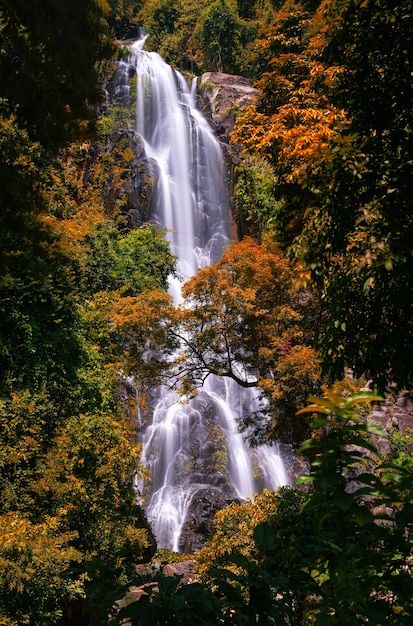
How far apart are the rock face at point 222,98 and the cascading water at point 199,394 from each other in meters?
0.66

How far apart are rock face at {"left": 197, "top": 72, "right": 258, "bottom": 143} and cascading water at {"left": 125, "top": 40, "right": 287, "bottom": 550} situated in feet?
2.15

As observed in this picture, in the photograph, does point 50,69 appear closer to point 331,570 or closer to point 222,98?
point 331,570

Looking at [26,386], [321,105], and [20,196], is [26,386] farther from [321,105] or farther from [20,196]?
[321,105]

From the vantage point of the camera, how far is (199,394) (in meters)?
16.1

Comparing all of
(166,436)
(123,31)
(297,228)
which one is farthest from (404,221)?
(123,31)

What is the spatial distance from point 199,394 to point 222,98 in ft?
60.5

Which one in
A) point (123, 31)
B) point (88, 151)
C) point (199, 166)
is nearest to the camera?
point (88, 151)

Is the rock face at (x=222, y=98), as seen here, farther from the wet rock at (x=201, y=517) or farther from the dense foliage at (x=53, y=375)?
A: the wet rock at (x=201, y=517)

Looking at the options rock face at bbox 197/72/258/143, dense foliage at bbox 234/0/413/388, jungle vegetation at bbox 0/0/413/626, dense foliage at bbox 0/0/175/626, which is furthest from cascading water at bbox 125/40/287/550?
dense foliage at bbox 234/0/413/388

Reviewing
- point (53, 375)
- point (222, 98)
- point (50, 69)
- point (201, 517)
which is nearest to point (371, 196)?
point (50, 69)

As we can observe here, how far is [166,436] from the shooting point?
592 inches

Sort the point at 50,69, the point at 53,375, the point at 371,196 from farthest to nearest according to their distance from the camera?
1. the point at 53,375
2. the point at 371,196
3. the point at 50,69

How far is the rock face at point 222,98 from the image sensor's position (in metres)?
25.6

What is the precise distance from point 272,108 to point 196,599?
31.1 feet
